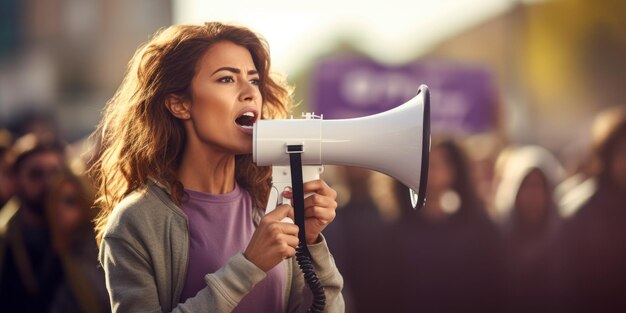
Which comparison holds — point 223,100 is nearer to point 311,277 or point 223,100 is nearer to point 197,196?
point 197,196

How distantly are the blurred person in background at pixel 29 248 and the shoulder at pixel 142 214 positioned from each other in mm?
2463

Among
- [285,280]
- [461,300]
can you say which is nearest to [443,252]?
[461,300]

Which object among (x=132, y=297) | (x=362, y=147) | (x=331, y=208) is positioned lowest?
(x=132, y=297)

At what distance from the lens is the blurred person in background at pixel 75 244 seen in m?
4.81

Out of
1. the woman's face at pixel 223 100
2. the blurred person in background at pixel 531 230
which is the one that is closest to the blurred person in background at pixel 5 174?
the blurred person in background at pixel 531 230

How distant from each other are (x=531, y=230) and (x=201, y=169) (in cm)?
431

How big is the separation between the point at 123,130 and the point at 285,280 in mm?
640

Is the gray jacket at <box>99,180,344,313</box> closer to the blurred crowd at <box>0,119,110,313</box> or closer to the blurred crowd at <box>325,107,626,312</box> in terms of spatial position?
the blurred crowd at <box>0,119,110,313</box>

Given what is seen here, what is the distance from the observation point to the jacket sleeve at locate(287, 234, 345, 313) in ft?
9.03

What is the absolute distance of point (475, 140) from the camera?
951cm

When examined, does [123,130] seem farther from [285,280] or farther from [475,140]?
[475,140]

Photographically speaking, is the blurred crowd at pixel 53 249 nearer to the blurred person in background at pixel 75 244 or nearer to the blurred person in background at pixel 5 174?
the blurred person in background at pixel 75 244

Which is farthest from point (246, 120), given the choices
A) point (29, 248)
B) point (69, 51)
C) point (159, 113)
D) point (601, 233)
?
point (69, 51)

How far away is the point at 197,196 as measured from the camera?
9.08 ft
